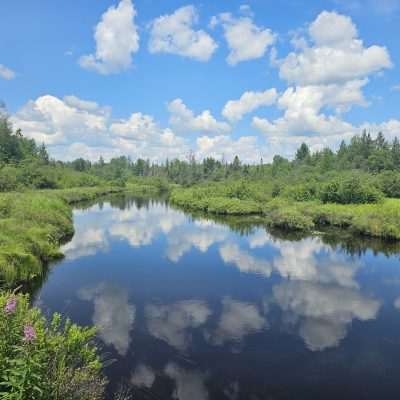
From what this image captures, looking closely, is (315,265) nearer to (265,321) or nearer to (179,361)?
(265,321)

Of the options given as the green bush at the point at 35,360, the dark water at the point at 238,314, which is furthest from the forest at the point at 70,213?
the dark water at the point at 238,314

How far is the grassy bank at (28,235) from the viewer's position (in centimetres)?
2328

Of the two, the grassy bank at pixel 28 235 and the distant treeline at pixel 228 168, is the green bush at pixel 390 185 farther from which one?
the grassy bank at pixel 28 235

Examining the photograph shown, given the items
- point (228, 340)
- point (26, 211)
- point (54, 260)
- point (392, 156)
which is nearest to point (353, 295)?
point (228, 340)

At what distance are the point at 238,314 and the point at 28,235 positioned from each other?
1856cm

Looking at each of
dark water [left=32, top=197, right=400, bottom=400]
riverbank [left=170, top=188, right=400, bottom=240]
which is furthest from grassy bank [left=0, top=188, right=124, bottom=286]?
riverbank [left=170, top=188, right=400, bottom=240]

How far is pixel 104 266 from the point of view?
3127cm

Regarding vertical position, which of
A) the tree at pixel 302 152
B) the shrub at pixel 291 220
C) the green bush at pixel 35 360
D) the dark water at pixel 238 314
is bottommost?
the dark water at pixel 238 314

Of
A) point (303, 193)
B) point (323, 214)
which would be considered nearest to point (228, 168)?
point (303, 193)

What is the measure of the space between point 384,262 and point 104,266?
27.2 meters

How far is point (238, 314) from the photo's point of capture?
2142cm

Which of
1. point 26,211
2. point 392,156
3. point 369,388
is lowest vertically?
point 369,388

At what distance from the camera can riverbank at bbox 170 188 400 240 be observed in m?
45.3

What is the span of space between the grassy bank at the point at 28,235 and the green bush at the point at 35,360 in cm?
1359
